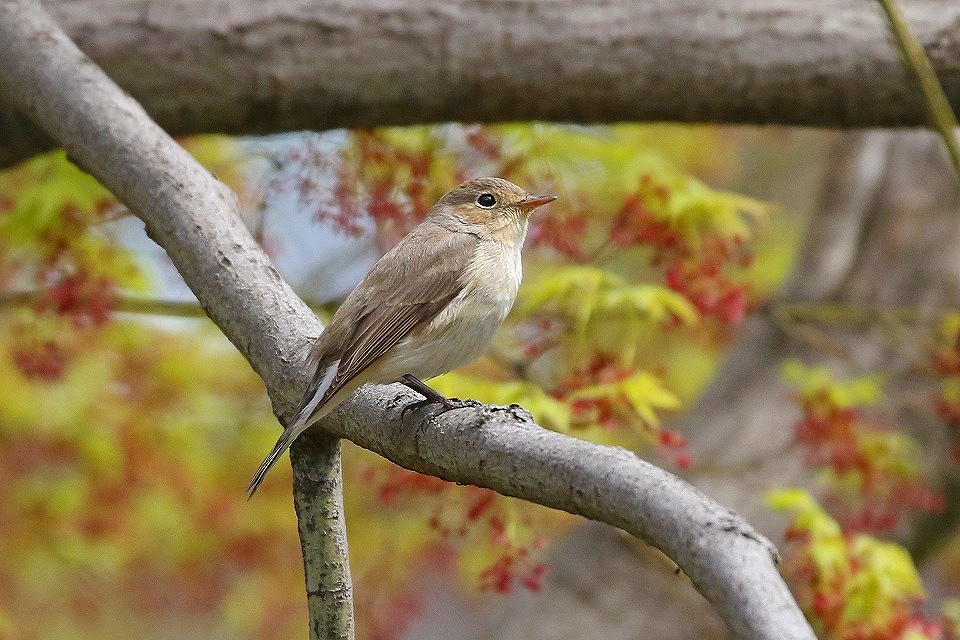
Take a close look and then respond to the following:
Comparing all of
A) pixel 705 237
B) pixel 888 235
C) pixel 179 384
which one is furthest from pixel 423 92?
pixel 888 235

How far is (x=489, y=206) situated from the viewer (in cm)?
389

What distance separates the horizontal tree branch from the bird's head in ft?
1.76

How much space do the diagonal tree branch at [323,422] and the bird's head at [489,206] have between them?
2.83 ft

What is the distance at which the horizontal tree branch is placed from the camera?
424cm

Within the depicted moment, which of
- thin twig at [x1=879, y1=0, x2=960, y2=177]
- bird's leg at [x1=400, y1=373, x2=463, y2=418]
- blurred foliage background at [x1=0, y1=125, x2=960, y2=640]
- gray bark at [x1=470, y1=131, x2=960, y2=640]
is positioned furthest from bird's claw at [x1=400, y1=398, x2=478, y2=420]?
gray bark at [x1=470, y1=131, x2=960, y2=640]

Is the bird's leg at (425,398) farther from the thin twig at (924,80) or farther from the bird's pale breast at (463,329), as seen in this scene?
the thin twig at (924,80)

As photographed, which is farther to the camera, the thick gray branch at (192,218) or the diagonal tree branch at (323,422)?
the thick gray branch at (192,218)

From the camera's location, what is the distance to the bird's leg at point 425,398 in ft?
9.03

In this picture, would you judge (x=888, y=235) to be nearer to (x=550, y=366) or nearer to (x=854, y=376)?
(x=854, y=376)

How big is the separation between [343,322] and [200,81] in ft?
5.42

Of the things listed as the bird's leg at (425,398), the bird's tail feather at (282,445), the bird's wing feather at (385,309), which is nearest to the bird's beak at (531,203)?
the bird's wing feather at (385,309)

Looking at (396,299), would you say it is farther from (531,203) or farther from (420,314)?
(531,203)

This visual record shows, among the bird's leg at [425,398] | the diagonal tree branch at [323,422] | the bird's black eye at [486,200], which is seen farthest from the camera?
the bird's black eye at [486,200]

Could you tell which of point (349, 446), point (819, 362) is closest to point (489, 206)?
point (349, 446)
